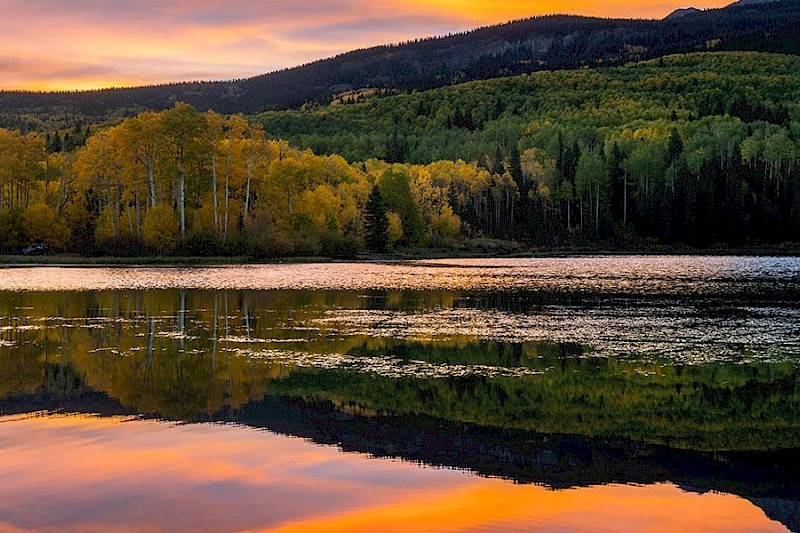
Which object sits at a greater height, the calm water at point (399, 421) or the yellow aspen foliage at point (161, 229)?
the yellow aspen foliage at point (161, 229)

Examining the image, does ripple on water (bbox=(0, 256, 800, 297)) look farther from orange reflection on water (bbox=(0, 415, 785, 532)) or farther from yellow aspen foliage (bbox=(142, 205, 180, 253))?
orange reflection on water (bbox=(0, 415, 785, 532))

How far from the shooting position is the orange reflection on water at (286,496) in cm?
1199

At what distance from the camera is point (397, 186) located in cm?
11606

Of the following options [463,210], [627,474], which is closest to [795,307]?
[627,474]

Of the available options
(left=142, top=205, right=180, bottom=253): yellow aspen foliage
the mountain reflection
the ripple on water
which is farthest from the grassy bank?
the mountain reflection

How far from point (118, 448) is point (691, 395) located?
1152 centimetres

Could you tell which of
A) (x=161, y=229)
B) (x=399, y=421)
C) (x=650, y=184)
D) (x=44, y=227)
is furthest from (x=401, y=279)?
(x=650, y=184)

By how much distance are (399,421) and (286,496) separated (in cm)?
487

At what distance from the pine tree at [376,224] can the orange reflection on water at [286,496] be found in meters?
87.7

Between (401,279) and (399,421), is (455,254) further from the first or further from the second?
(399,421)

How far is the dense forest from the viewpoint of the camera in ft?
275

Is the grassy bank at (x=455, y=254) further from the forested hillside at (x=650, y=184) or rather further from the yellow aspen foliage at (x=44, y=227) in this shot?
the forested hillside at (x=650, y=184)

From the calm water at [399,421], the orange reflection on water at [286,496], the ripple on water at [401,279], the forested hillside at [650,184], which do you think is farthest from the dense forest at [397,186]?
the orange reflection on water at [286,496]

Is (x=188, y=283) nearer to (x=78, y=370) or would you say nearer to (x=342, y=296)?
(x=342, y=296)
